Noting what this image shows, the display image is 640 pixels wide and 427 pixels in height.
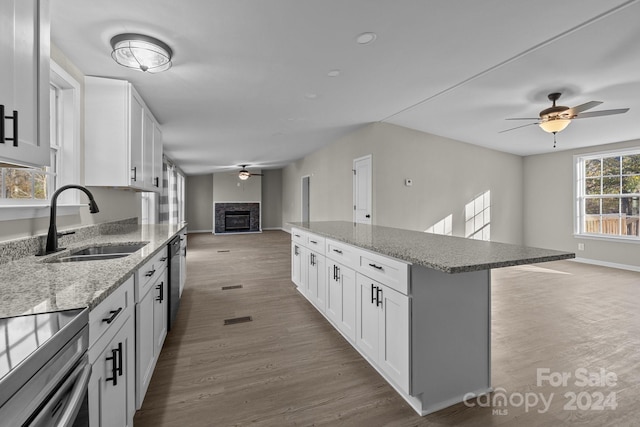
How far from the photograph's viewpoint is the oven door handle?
2.14 feet

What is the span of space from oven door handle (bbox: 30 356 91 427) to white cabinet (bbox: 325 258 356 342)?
1.74 metres

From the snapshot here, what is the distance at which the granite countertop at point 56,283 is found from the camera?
933mm

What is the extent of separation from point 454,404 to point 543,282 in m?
3.63

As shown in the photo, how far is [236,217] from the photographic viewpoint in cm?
1170

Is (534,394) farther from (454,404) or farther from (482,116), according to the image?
(482,116)

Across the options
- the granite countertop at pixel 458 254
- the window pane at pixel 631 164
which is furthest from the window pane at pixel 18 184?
the window pane at pixel 631 164

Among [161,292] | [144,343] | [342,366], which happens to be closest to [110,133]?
[161,292]

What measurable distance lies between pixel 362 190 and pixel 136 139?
3.79 meters

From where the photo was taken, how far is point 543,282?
4430 millimetres

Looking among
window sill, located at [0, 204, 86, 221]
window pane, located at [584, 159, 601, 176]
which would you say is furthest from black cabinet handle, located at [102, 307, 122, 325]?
window pane, located at [584, 159, 601, 176]

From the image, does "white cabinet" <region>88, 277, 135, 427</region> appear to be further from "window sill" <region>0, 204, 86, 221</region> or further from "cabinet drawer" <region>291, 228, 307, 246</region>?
"cabinet drawer" <region>291, 228, 307, 246</region>

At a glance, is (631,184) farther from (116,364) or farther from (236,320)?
(116,364)

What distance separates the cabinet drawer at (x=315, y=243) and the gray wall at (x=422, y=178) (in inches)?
86.7

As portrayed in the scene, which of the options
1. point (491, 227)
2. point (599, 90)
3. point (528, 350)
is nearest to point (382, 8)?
point (528, 350)
